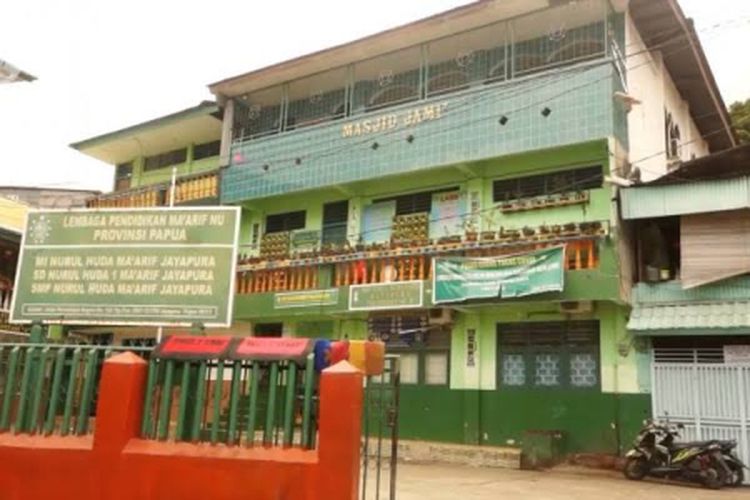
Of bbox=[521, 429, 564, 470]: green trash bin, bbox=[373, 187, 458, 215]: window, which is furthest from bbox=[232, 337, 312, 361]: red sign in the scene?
→ bbox=[373, 187, 458, 215]: window

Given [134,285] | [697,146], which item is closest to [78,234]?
[134,285]

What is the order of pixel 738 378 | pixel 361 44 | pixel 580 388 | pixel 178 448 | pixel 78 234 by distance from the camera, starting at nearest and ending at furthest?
pixel 178 448
pixel 78 234
pixel 738 378
pixel 580 388
pixel 361 44

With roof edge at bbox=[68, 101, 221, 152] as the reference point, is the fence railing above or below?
below

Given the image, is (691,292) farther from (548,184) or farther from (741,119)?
(741,119)

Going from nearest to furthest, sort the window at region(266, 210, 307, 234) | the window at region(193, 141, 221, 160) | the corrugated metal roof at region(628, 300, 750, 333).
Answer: the corrugated metal roof at region(628, 300, 750, 333), the window at region(266, 210, 307, 234), the window at region(193, 141, 221, 160)

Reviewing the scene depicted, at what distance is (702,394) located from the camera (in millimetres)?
11992

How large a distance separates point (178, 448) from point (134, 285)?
95.9 inches

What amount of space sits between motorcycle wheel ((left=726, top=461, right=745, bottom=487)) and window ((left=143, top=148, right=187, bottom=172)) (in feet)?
55.5

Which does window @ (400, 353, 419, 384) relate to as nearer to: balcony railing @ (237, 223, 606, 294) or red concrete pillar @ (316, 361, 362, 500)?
balcony railing @ (237, 223, 606, 294)

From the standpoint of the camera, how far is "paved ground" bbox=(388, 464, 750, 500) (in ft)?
31.2

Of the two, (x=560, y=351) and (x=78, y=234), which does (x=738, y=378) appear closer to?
(x=560, y=351)

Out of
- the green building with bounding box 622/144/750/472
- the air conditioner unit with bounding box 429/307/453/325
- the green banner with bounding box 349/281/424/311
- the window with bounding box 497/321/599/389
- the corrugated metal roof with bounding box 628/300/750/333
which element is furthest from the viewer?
the air conditioner unit with bounding box 429/307/453/325

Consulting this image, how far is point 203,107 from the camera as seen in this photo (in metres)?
19.4

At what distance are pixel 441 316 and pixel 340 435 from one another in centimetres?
920
